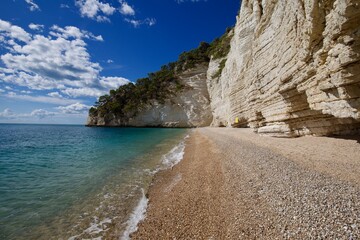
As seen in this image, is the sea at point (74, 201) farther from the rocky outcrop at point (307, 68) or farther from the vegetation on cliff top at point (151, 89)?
the vegetation on cliff top at point (151, 89)

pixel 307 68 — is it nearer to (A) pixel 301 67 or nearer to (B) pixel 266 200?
(A) pixel 301 67

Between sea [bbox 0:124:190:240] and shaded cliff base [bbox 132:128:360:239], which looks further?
sea [bbox 0:124:190:240]

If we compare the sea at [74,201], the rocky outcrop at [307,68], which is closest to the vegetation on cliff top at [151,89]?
the rocky outcrop at [307,68]

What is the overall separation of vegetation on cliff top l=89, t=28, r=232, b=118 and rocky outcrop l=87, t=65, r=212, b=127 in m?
1.76

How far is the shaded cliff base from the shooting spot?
11.6 feet

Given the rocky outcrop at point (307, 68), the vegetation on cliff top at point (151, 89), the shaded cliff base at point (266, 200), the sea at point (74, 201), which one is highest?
the vegetation on cliff top at point (151, 89)

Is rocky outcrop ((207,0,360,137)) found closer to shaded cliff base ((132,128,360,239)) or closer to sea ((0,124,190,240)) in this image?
shaded cliff base ((132,128,360,239))

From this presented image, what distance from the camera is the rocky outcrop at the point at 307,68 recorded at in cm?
608

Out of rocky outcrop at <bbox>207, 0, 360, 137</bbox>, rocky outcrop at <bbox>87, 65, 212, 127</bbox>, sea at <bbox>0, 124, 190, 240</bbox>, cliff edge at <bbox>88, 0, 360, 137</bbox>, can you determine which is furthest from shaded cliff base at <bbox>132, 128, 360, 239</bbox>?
rocky outcrop at <bbox>87, 65, 212, 127</bbox>

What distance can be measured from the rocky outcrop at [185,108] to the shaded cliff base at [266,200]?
5122 cm

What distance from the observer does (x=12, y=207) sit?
21.4 feet

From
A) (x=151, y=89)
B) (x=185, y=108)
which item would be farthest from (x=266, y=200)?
(x=151, y=89)

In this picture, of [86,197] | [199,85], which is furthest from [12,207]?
[199,85]

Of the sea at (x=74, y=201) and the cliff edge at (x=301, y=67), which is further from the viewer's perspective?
the cliff edge at (x=301, y=67)
